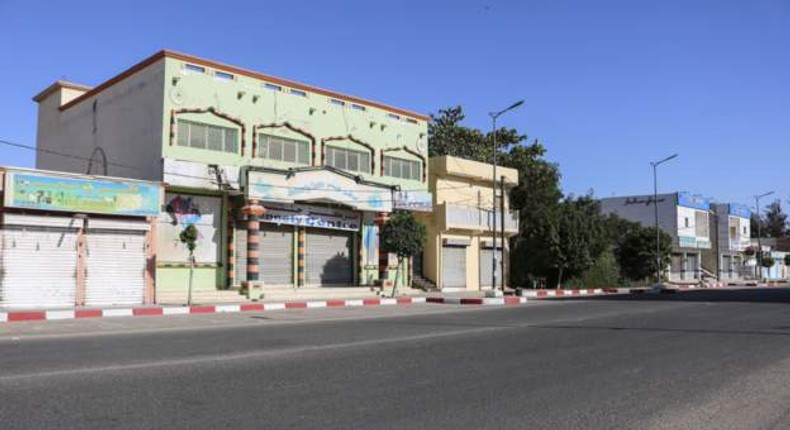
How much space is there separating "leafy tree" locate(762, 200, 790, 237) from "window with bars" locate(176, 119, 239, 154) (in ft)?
429

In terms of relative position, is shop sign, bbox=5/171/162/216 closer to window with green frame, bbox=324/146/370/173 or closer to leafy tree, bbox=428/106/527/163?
window with green frame, bbox=324/146/370/173

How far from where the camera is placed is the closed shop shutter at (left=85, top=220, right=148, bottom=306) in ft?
81.3

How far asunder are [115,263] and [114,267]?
0.15m

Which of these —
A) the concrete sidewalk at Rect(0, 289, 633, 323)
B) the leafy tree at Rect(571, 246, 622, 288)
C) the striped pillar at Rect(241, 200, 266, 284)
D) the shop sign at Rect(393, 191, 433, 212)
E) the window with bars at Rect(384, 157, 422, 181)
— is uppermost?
the window with bars at Rect(384, 157, 422, 181)

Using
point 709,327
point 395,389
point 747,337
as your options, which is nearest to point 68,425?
point 395,389

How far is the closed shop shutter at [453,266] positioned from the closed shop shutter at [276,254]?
36.7 ft

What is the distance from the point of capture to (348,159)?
35.8 meters

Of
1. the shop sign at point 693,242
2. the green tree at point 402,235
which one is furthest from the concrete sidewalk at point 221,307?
the shop sign at point 693,242

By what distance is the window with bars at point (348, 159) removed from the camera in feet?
114

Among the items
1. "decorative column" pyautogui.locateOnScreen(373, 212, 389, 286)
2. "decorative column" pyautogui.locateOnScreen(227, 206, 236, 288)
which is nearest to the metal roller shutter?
"decorative column" pyautogui.locateOnScreen(227, 206, 236, 288)

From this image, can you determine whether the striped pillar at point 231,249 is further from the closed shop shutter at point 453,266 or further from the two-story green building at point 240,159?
the closed shop shutter at point 453,266

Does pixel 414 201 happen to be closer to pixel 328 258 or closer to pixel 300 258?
pixel 328 258

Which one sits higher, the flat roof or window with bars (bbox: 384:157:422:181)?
the flat roof

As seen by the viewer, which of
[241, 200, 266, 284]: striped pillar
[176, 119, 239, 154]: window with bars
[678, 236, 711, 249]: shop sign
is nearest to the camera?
[176, 119, 239, 154]: window with bars
